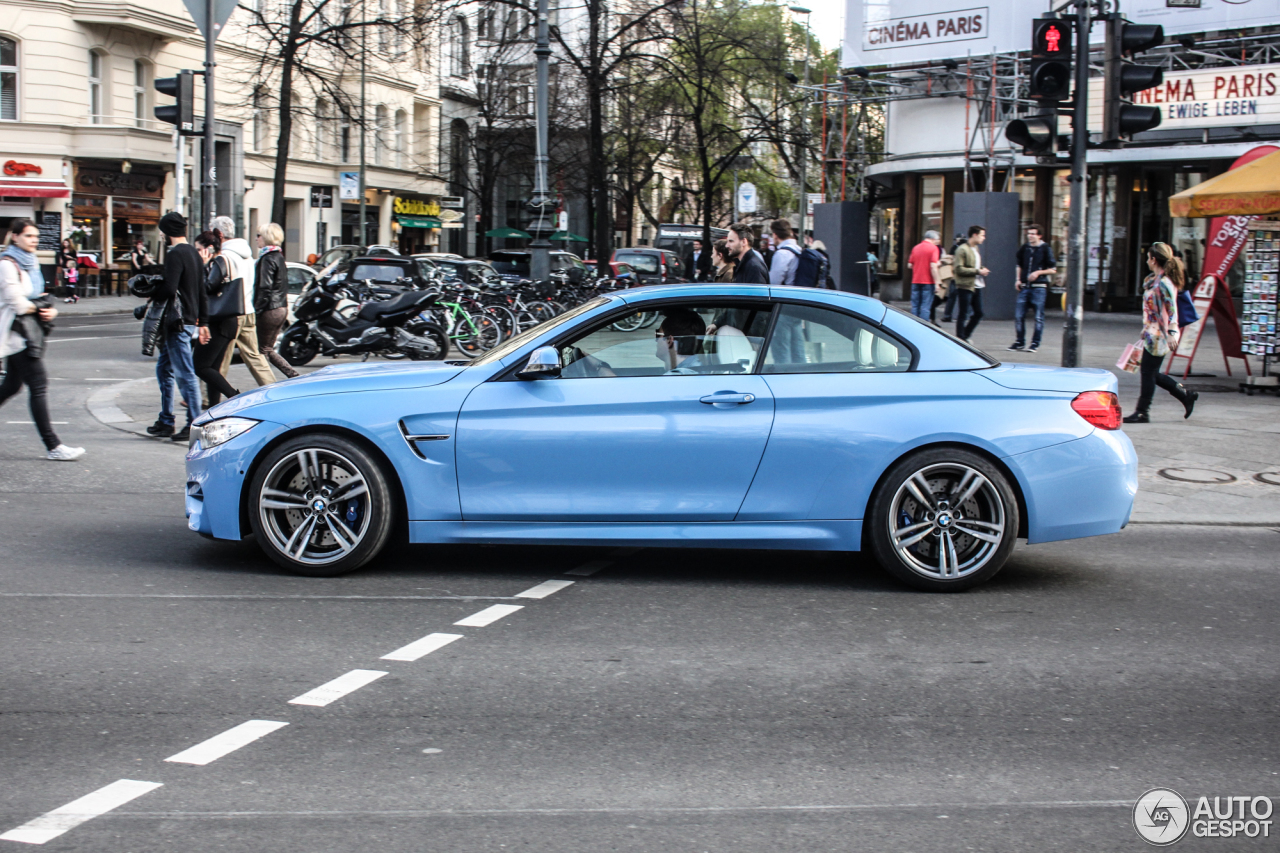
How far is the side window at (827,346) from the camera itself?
6316 millimetres

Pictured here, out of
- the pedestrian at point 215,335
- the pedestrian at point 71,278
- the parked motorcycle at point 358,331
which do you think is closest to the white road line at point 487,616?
the pedestrian at point 215,335

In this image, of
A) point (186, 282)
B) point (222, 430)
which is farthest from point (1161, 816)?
point (186, 282)

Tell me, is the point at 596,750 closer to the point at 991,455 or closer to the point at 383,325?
the point at 991,455

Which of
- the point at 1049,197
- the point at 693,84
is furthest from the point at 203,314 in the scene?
the point at 1049,197

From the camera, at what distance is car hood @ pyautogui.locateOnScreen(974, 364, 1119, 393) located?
6305mm

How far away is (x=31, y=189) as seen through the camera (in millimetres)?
35844

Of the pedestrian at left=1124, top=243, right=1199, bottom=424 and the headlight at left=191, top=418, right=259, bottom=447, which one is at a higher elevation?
the pedestrian at left=1124, top=243, right=1199, bottom=424

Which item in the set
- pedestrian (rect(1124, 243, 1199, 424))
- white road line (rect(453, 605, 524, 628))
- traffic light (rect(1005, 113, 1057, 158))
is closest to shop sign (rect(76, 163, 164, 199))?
pedestrian (rect(1124, 243, 1199, 424))

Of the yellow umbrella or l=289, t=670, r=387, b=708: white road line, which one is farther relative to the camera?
the yellow umbrella

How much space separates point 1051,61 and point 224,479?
7213 mm

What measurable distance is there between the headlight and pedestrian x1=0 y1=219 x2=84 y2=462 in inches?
152

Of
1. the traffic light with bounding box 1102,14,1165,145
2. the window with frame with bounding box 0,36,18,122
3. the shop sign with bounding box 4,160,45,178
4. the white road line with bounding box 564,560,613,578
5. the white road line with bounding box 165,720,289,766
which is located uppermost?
the window with frame with bounding box 0,36,18,122

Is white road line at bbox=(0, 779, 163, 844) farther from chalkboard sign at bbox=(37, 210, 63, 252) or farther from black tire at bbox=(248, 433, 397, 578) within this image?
chalkboard sign at bbox=(37, 210, 63, 252)

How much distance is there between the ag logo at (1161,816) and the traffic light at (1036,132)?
759 cm
